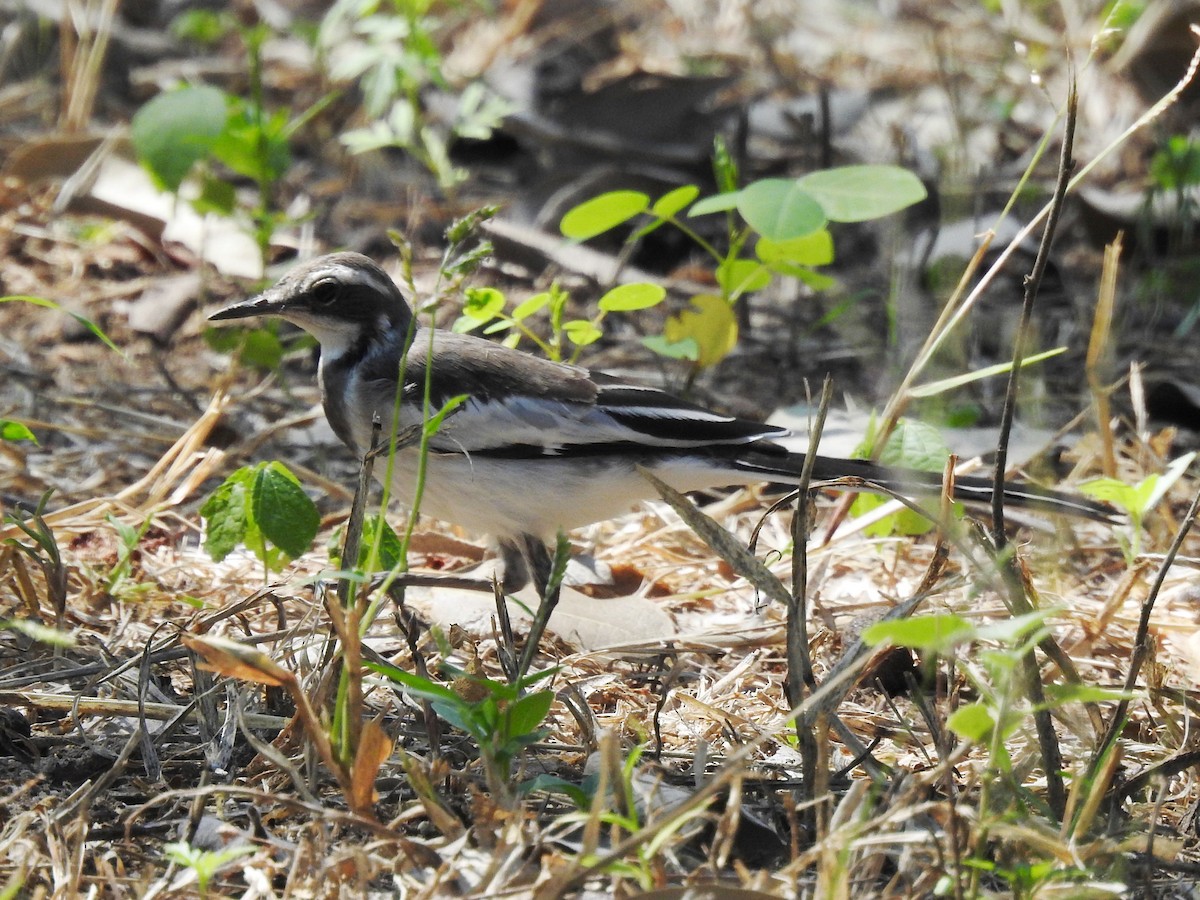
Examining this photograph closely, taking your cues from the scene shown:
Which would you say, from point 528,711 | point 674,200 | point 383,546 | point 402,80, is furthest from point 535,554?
point 402,80

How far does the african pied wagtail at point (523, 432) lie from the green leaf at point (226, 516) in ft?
2.15

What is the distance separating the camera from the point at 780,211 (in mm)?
4605

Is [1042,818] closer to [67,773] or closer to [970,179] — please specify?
[67,773]

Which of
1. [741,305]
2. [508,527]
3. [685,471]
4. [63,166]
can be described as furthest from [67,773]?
[63,166]

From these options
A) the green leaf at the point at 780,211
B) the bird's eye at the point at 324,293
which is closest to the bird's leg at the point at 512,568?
the bird's eye at the point at 324,293

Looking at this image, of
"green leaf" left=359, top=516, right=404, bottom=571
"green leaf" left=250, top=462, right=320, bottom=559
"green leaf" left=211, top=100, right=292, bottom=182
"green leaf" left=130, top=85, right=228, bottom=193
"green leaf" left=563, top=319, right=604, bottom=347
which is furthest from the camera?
"green leaf" left=211, top=100, right=292, bottom=182

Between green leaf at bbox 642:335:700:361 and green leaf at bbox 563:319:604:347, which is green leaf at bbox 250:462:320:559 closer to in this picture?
green leaf at bbox 563:319:604:347

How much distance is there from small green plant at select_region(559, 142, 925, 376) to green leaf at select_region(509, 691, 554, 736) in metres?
2.16

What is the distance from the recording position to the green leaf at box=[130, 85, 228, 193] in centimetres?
528

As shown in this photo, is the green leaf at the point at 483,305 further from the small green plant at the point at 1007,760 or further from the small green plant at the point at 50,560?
the small green plant at the point at 1007,760

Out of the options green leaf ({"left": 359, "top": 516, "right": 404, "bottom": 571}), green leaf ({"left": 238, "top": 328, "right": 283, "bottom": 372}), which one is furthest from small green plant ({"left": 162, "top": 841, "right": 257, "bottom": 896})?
green leaf ({"left": 238, "top": 328, "right": 283, "bottom": 372})

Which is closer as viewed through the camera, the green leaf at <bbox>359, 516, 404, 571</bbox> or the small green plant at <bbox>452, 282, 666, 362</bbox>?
the green leaf at <bbox>359, 516, 404, 571</bbox>

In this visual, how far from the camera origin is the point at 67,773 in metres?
3.13

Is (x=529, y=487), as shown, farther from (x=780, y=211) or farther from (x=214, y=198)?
(x=214, y=198)
